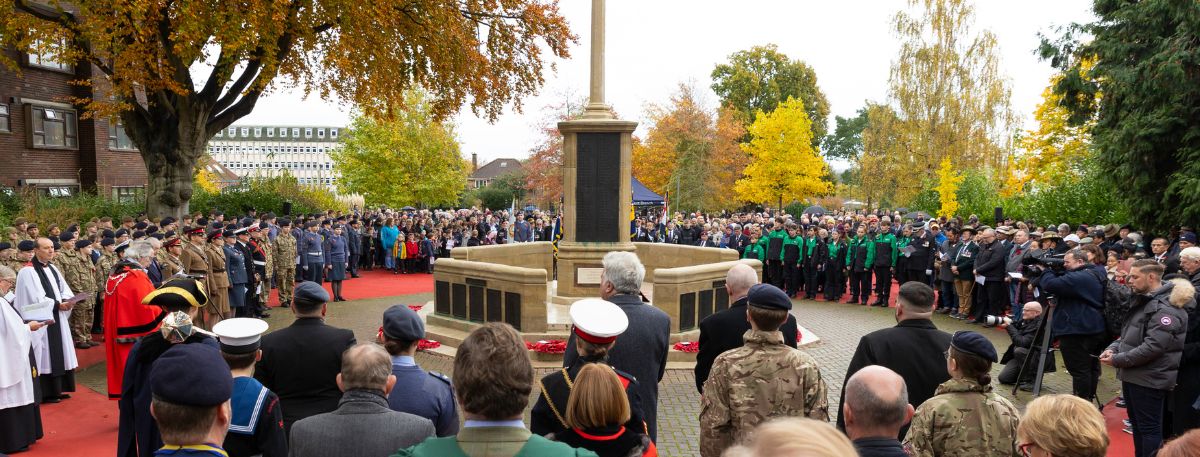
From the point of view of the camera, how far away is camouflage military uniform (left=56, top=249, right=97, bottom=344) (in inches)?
439

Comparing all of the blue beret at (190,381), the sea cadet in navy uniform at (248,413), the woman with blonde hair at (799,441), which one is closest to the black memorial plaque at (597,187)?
the sea cadet in navy uniform at (248,413)

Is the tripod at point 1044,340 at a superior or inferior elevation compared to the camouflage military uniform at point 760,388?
inferior

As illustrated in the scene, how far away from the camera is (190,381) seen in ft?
8.90

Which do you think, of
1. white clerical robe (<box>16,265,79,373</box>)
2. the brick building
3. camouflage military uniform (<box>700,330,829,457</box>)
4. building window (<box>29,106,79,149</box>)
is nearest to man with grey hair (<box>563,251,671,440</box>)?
camouflage military uniform (<box>700,330,829,457</box>)

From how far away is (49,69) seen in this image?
26.2m

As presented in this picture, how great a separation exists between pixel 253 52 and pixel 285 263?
6.87 metres

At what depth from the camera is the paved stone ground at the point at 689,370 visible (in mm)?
7649

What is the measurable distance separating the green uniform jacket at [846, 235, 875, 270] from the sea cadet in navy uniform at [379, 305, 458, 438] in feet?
46.3

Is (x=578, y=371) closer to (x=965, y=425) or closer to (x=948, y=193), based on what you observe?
(x=965, y=425)

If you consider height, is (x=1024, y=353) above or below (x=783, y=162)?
below

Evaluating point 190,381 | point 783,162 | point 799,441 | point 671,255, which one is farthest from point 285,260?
point 783,162

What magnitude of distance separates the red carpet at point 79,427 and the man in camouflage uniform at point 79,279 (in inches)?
121

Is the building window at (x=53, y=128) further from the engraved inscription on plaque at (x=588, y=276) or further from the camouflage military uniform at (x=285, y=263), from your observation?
the engraved inscription on plaque at (x=588, y=276)

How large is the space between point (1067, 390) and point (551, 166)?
134 ft
